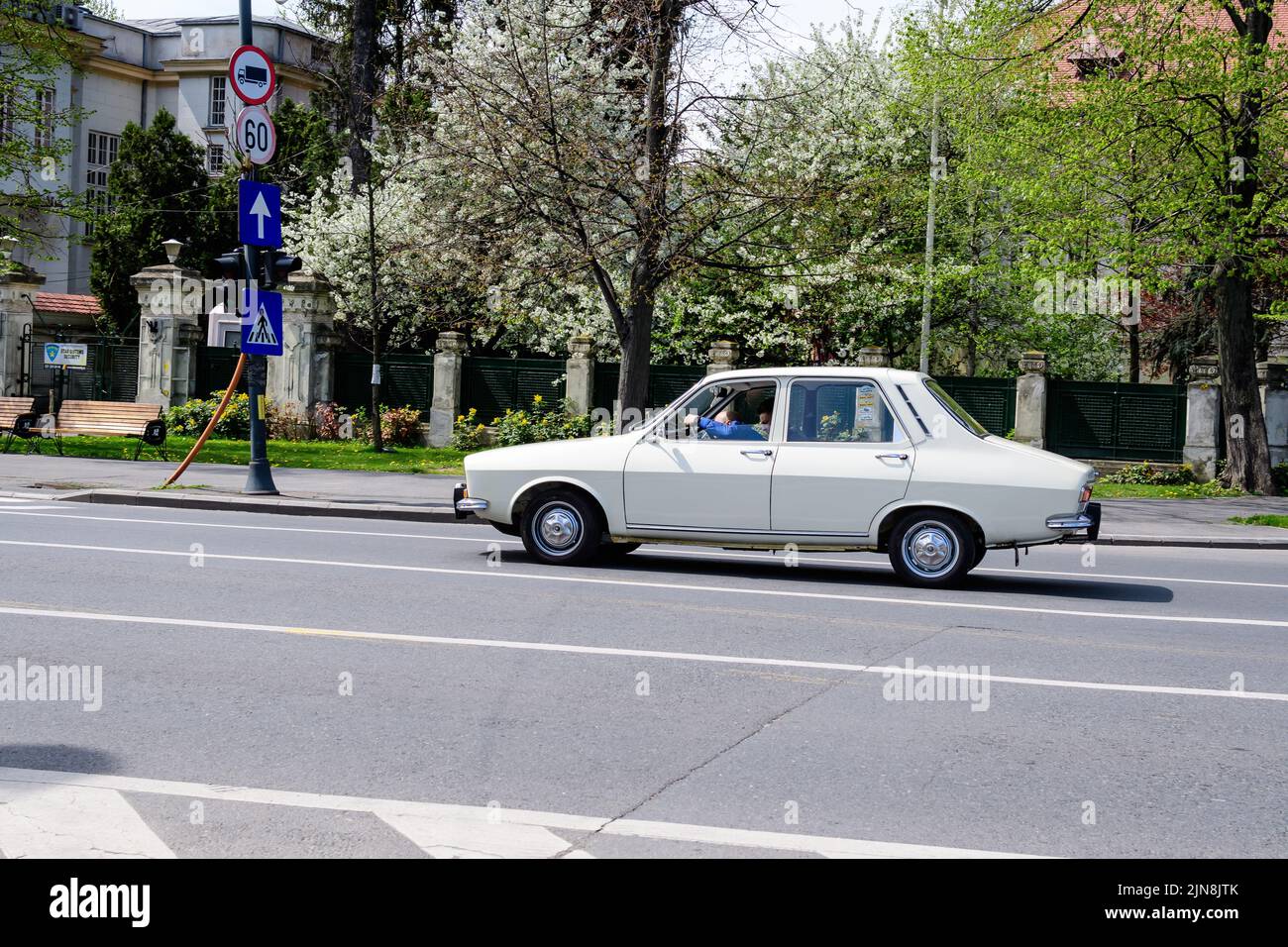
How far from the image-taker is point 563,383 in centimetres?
3198

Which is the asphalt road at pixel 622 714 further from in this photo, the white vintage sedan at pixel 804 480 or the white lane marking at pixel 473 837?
the white vintage sedan at pixel 804 480

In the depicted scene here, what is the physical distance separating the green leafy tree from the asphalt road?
38276 millimetres

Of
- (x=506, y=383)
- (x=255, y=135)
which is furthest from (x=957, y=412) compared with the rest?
(x=506, y=383)

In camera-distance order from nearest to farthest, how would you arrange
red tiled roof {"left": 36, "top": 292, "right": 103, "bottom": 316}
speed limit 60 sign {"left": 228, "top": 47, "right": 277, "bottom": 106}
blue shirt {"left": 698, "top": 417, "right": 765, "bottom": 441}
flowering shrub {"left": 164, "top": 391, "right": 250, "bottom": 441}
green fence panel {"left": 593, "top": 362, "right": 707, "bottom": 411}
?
blue shirt {"left": 698, "top": 417, "right": 765, "bottom": 441}
speed limit 60 sign {"left": 228, "top": 47, "right": 277, "bottom": 106}
green fence panel {"left": 593, "top": 362, "right": 707, "bottom": 411}
flowering shrub {"left": 164, "top": 391, "right": 250, "bottom": 441}
red tiled roof {"left": 36, "top": 292, "right": 103, "bottom": 316}

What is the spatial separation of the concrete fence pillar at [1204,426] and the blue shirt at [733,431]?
18723 millimetres

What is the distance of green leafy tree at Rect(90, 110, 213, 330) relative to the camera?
1841 inches

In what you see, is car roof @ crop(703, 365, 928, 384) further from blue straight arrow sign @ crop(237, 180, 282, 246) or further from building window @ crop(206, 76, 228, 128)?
building window @ crop(206, 76, 228, 128)

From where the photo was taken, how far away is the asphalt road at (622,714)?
4.73 metres

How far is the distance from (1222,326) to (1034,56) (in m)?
6.21

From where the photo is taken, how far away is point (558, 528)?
11.9 metres

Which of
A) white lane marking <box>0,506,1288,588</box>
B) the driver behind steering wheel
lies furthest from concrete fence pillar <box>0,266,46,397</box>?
the driver behind steering wheel
